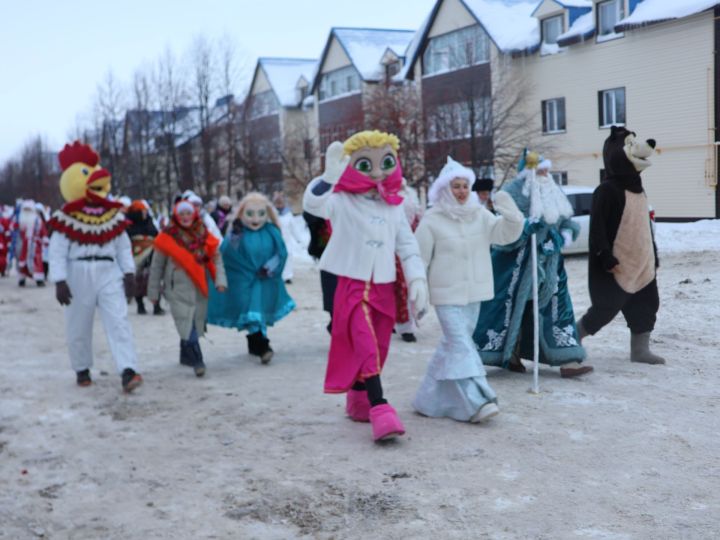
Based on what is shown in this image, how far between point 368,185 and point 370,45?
38.3m

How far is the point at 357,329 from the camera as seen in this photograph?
5641 mm

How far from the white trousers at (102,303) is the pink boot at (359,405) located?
2271 millimetres

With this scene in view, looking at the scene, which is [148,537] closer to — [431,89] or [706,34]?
[706,34]

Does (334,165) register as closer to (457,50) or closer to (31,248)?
(31,248)

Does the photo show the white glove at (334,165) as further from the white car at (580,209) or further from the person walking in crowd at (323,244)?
the white car at (580,209)

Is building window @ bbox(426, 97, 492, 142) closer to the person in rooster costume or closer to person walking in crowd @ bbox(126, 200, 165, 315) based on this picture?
person walking in crowd @ bbox(126, 200, 165, 315)

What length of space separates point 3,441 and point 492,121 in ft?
76.0

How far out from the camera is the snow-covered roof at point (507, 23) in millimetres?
29828

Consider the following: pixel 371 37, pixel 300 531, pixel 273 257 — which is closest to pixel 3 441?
pixel 300 531

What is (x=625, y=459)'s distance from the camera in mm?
4953

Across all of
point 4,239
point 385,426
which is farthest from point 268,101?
point 385,426

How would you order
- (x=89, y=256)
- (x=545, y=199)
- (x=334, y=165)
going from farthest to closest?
(x=89, y=256)
(x=334, y=165)
(x=545, y=199)

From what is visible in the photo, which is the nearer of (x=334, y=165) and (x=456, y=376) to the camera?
(x=456, y=376)

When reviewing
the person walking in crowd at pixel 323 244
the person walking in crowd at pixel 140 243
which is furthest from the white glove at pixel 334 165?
the person walking in crowd at pixel 140 243
